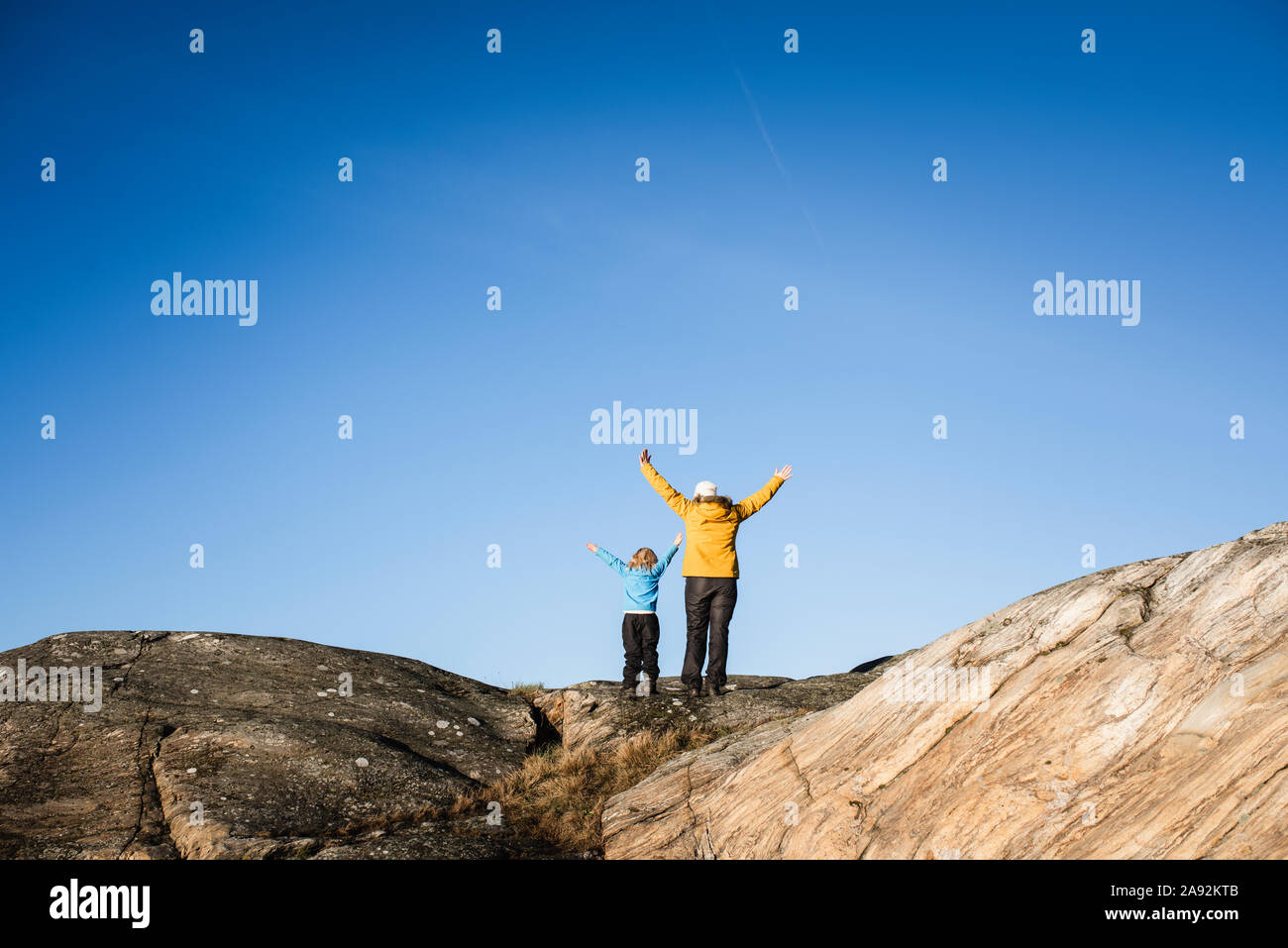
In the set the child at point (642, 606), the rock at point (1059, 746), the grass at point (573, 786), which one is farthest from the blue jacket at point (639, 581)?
the rock at point (1059, 746)

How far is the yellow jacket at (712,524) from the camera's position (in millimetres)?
15758

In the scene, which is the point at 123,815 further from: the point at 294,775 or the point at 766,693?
the point at 766,693

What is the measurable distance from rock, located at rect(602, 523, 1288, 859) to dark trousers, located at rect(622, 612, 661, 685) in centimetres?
433

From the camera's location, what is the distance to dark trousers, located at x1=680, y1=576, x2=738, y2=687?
51.9 ft

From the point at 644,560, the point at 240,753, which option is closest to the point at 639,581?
the point at 644,560

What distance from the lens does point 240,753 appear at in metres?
13.0

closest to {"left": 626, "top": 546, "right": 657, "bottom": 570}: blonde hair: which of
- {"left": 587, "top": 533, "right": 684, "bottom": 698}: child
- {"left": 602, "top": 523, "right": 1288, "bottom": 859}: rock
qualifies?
{"left": 587, "top": 533, "right": 684, "bottom": 698}: child

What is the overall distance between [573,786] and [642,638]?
12.7 ft

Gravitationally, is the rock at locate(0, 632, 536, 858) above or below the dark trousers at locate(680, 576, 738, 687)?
below

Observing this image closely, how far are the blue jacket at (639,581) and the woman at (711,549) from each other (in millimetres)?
734

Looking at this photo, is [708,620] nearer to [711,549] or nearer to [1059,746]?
[711,549]

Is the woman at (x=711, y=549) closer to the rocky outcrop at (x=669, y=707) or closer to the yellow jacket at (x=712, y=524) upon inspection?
the yellow jacket at (x=712, y=524)

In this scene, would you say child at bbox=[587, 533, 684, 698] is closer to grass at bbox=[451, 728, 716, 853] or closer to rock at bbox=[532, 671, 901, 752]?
rock at bbox=[532, 671, 901, 752]
